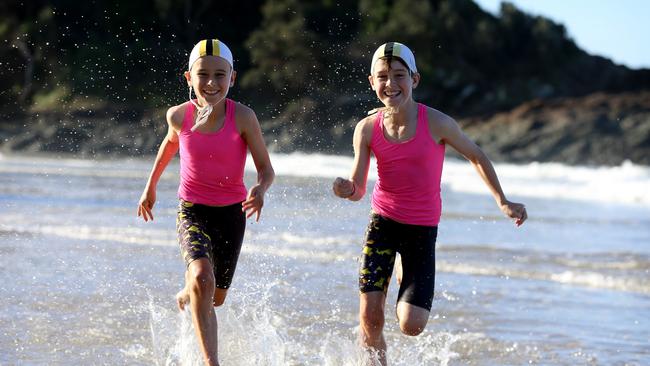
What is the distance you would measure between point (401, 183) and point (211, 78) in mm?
1222

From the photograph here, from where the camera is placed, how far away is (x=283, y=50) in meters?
47.8

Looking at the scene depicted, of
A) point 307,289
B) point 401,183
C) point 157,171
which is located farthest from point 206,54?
point 307,289

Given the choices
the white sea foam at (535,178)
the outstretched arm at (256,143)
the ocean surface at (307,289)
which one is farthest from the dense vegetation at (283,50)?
the outstretched arm at (256,143)

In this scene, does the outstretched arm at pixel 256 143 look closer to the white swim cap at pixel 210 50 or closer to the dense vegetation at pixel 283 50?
the white swim cap at pixel 210 50

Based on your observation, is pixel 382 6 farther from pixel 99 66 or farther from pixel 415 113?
pixel 415 113

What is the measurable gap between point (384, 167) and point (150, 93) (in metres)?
45.4

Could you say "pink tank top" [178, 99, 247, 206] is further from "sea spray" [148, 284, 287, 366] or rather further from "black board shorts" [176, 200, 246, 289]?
"sea spray" [148, 284, 287, 366]

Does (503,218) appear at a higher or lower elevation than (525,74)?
lower

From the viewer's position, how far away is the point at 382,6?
5278cm

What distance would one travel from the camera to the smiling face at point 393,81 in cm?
591

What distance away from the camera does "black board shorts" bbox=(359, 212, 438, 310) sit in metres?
5.89

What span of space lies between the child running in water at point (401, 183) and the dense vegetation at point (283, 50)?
3889cm

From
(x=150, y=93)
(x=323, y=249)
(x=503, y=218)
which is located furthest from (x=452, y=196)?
(x=150, y=93)

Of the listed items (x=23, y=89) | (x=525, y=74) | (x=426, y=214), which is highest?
(x=525, y=74)
